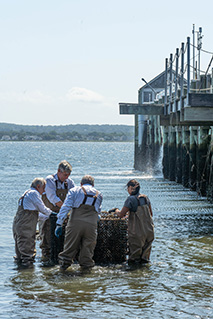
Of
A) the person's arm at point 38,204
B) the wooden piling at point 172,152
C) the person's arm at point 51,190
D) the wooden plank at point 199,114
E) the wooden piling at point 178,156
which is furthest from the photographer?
the wooden piling at point 172,152

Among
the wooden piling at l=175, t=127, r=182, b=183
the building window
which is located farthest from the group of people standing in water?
the building window

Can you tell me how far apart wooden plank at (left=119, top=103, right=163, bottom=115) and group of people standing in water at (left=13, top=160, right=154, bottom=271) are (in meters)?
15.6

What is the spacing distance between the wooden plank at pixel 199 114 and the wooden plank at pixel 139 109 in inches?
320

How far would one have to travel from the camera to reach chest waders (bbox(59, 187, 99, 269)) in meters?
9.25

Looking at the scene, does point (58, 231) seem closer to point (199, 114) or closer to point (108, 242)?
point (108, 242)

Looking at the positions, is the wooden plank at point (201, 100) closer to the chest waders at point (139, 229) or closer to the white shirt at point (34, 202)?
the chest waders at point (139, 229)

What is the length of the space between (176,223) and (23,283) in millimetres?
7810

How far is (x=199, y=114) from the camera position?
58.3 feet

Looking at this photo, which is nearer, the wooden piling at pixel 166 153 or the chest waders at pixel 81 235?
the chest waders at pixel 81 235

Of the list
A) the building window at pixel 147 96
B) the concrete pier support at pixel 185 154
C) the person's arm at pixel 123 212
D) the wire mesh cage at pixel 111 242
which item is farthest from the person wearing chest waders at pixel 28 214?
the building window at pixel 147 96

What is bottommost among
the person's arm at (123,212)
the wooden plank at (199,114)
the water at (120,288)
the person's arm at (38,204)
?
the water at (120,288)

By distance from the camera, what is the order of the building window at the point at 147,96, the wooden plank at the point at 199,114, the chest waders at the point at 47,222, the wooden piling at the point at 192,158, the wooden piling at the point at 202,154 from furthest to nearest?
1. the building window at the point at 147,96
2. the wooden piling at the point at 192,158
3. the wooden piling at the point at 202,154
4. the wooden plank at the point at 199,114
5. the chest waders at the point at 47,222

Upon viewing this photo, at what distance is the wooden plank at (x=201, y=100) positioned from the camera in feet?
56.4

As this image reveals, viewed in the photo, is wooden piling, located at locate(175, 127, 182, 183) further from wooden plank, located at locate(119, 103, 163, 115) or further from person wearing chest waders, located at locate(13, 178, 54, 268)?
person wearing chest waders, located at locate(13, 178, 54, 268)
